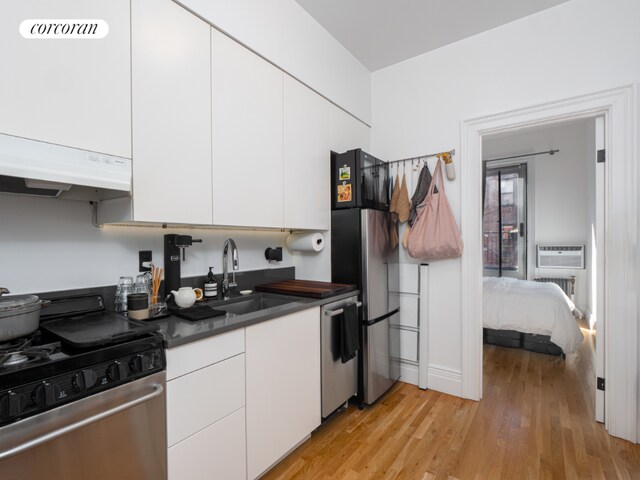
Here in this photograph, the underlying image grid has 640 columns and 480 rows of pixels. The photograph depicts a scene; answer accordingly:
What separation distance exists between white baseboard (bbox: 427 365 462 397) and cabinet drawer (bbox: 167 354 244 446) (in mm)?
1792

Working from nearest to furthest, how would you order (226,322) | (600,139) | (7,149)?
1. (7,149)
2. (226,322)
3. (600,139)

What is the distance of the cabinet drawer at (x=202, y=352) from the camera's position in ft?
3.85

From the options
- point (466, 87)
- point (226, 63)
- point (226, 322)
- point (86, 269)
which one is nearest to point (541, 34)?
point (466, 87)

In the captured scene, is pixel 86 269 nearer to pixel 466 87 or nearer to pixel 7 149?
pixel 7 149

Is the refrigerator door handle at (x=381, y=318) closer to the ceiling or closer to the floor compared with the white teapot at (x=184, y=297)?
closer to the floor

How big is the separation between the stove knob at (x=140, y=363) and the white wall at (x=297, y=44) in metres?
1.55

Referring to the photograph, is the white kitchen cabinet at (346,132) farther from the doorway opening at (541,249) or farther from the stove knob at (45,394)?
the stove knob at (45,394)

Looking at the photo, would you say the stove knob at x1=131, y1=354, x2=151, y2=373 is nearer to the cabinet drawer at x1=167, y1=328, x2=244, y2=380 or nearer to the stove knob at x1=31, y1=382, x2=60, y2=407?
the cabinet drawer at x1=167, y1=328, x2=244, y2=380

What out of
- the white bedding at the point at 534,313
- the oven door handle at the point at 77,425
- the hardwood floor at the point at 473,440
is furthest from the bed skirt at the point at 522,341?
the oven door handle at the point at 77,425

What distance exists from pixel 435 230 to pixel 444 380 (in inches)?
48.7

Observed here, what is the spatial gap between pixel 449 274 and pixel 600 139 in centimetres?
133

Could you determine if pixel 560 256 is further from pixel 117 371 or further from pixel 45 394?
pixel 45 394

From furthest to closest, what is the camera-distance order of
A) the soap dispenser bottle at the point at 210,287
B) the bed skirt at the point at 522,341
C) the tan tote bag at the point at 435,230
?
the bed skirt at the point at 522,341, the tan tote bag at the point at 435,230, the soap dispenser bottle at the point at 210,287

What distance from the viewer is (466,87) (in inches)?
97.7
